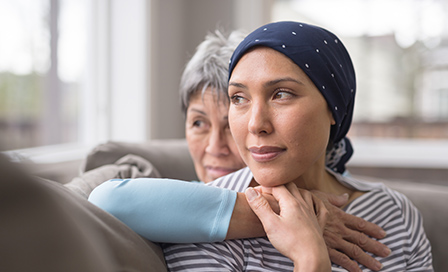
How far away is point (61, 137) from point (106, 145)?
3.77 ft

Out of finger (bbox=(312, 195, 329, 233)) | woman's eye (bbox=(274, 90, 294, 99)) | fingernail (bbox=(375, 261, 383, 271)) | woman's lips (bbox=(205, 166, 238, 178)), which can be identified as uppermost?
woman's eye (bbox=(274, 90, 294, 99))

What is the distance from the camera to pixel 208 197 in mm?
796

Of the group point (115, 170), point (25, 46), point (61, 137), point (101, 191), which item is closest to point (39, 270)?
point (101, 191)

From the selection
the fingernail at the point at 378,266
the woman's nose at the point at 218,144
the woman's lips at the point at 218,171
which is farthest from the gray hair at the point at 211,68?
the fingernail at the point at 378,266

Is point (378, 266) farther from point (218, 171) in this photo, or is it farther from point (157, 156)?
point (157, 156)

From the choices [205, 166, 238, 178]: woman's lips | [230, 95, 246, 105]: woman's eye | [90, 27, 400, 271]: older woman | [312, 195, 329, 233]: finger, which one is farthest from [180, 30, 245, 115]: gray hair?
[312, 195, 329, 233]: finger

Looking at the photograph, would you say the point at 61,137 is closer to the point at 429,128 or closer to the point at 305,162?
the point at 305,162

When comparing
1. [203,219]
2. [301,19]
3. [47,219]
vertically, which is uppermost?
[301,19]

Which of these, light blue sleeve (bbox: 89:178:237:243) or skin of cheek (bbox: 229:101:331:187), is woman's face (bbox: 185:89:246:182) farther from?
light blue sleeve (bbox: 89:178:237:243)

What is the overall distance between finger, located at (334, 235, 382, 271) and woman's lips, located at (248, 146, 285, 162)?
250 mm

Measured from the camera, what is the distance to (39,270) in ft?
1.39

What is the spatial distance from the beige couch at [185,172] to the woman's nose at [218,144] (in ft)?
1.09

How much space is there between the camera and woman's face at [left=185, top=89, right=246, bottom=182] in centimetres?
124

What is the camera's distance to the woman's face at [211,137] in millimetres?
1239
